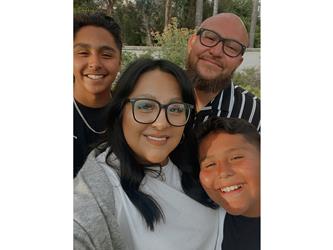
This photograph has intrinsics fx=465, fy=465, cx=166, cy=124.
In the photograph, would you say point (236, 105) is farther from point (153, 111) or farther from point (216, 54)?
point (153, 111)

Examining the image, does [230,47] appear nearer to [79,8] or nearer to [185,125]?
[185,125]

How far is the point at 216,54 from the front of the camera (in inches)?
67.7

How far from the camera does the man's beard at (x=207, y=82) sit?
1692mm

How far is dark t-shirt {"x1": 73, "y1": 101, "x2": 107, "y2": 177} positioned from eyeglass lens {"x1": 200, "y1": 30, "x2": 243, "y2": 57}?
1.49 ft

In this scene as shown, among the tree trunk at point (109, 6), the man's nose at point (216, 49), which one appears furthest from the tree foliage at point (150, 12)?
the man's nose at point (216, 49)

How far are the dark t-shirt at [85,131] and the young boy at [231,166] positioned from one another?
0.36m

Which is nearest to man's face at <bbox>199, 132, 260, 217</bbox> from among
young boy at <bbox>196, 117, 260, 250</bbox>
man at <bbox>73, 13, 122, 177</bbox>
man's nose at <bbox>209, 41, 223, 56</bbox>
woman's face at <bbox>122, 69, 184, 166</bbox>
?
young boy at <bbox>196, 117, 260, 250</bbox>

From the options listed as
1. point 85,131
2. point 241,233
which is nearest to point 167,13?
point 85,131

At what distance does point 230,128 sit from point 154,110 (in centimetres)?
30

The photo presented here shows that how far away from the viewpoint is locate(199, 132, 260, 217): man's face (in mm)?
1727

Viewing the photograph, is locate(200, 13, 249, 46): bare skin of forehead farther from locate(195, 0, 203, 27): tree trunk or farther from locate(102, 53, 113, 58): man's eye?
locate(102, 53, 113, 58): man's eye
